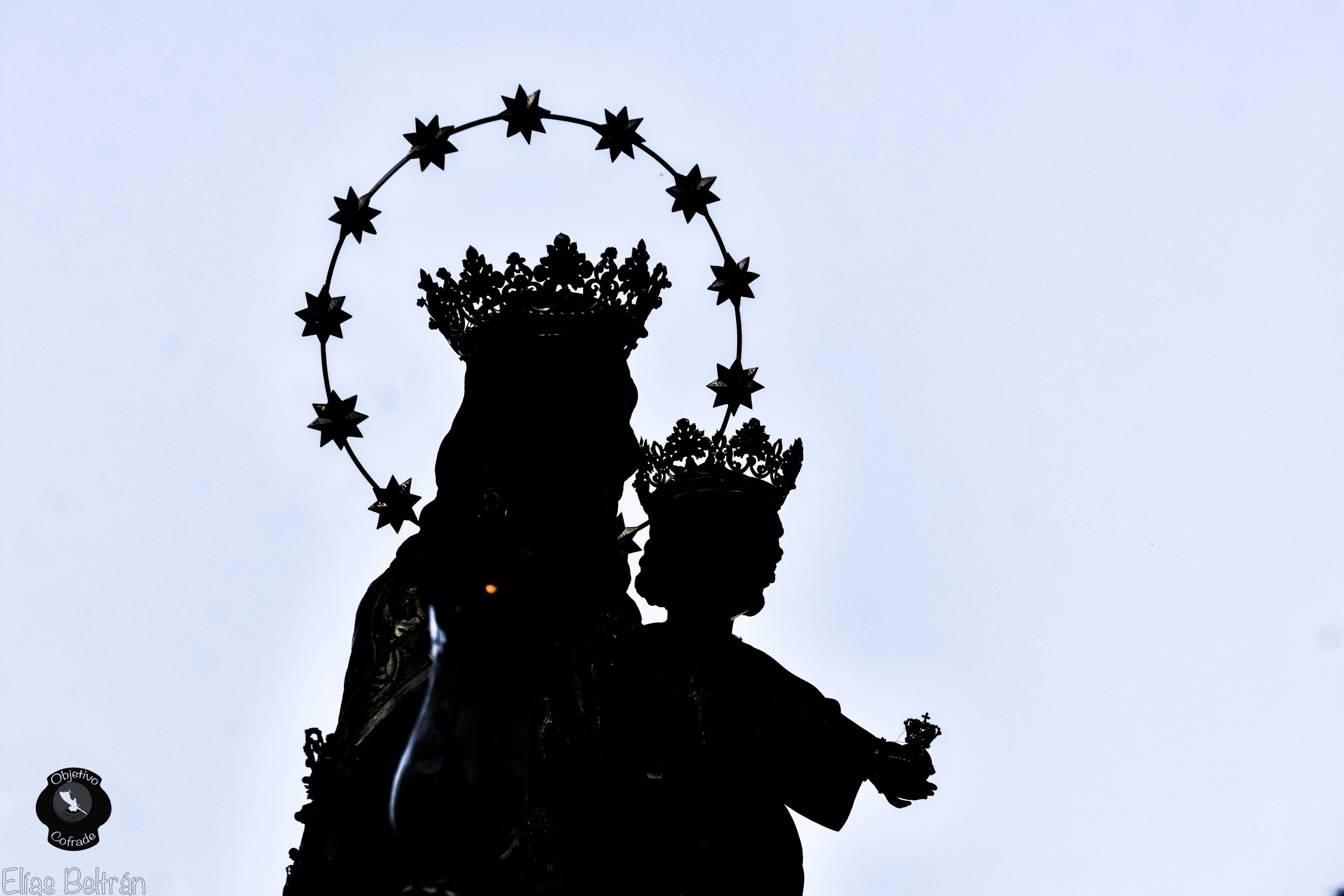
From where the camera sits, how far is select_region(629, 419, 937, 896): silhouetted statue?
544 centimetres

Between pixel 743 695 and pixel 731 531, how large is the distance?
726 millimetres

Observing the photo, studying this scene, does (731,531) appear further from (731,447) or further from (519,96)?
(519,96)

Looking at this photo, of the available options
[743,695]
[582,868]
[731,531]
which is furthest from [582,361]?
[582,868]

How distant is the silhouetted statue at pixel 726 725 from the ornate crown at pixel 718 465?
1 centimetres

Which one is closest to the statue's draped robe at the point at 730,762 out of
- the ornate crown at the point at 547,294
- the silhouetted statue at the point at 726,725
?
the silhouetted statue at the point at 726,725

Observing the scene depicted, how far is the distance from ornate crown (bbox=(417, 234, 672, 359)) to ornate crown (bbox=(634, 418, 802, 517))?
Result: 1.83 ft

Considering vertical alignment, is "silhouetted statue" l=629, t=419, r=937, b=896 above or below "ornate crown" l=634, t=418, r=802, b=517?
below

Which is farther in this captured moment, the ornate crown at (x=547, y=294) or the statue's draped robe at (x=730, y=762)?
the ornate crown at (x=547, y=294)

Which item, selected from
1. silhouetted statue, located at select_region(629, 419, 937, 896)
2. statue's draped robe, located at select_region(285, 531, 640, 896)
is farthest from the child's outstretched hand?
statue's draped robe, located at select_region(285, 531, 640, 896)

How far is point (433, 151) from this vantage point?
5.98 metres

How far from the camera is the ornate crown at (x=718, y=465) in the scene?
21.1 feet

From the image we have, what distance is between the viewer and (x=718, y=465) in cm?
660

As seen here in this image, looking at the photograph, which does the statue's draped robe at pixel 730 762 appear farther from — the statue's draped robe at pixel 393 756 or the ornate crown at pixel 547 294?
the ornate crown at pixel 547 294

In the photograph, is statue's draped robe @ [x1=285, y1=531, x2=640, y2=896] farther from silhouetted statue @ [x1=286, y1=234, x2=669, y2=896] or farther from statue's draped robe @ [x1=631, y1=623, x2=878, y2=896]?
statue's draped robe @ [x1=631, y1=623, x2=878, y2=896]
